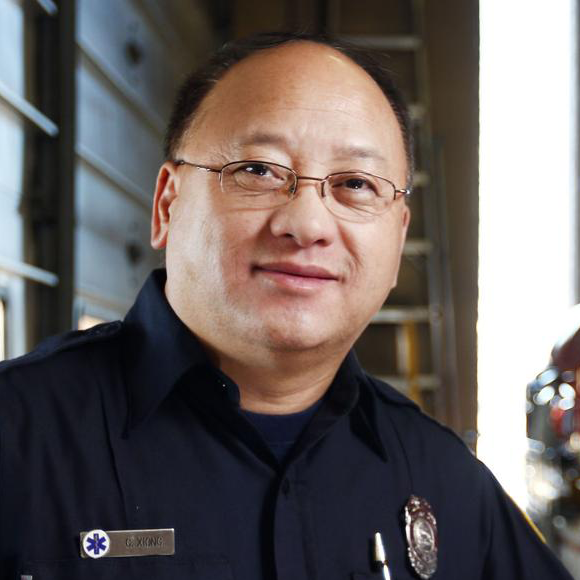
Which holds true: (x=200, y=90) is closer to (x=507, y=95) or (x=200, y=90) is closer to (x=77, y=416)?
(x=77, y=416)

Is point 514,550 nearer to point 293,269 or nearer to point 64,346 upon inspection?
point 293,269

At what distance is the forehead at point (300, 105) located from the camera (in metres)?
1.23

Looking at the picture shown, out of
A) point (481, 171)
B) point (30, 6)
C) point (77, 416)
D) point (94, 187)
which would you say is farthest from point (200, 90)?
point (481, 171)

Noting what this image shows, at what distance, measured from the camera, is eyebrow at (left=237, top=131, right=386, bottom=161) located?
1.22 meters

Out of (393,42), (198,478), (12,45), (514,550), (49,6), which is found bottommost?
(514,550)

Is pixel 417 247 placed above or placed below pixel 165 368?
above

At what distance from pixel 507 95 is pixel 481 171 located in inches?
18.7

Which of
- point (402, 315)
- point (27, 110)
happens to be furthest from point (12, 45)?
point (402, 315)

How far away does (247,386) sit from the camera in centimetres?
128

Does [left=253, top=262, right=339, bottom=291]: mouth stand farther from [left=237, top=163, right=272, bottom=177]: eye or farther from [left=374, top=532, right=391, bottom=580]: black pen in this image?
[left=374, top=532, right=391, bottom=580]: black pen

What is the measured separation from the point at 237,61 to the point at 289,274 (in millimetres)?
357

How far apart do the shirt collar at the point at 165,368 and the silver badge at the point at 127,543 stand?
5.7 inches

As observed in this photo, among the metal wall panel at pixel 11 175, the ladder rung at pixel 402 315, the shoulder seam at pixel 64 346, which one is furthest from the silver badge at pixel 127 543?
the ladder rung at pixel 402 315

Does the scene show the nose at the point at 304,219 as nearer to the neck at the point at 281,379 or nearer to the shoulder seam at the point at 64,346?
the neck at the point at 281,379
